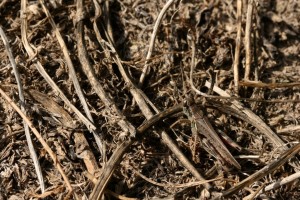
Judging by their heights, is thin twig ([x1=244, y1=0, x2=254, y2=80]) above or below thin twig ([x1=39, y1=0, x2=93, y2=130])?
below

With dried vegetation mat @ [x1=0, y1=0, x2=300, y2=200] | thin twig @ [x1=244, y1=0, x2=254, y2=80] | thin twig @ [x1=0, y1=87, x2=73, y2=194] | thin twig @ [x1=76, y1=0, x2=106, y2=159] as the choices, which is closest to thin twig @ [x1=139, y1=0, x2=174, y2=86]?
dried vegetation mat @ [x1=0, y1=0, x2=300, y2=200]

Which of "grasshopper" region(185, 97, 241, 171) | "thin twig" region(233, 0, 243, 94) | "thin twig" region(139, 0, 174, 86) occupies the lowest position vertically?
"grasshopper" region(185, 97, 241, 171)

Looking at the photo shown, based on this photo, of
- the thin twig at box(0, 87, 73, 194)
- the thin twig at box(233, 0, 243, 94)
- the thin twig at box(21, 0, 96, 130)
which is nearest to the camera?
the thin twig at box(0, 87, 73, 194)

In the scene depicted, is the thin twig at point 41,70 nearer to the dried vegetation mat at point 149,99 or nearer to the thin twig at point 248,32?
the dried vegetation mat at point 149,99

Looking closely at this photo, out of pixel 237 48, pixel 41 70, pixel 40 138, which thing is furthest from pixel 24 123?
pixel 237 48

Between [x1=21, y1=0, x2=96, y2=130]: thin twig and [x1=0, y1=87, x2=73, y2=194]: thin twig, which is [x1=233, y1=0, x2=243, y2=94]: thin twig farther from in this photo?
[x1=0, y1=87, x2=73, y2=194]: thin twig

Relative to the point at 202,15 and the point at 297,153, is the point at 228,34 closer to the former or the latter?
the point at 202,15

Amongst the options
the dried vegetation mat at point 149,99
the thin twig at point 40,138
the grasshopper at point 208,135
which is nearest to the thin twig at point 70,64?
the dried vegetation mat at point 149,99
